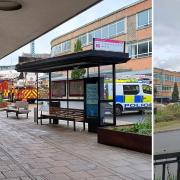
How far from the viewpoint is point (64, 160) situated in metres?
7.07

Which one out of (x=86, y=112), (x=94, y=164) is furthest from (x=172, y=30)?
(x=86, y=112)

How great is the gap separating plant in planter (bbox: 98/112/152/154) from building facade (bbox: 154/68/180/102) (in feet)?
18.3

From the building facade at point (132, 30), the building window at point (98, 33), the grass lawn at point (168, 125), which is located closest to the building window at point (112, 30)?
the building facade at point (132, 30)

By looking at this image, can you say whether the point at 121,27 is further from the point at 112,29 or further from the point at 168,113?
the point at 168,113

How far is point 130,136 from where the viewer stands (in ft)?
26.5

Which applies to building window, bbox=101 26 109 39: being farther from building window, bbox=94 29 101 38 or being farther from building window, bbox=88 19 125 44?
building window, bbox=94 29 101 38

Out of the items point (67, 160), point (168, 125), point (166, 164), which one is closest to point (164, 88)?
point (168, 125)

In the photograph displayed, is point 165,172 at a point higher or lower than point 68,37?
lower

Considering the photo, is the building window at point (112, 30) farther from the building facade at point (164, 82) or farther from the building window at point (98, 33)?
the building facade at point (164, 82)

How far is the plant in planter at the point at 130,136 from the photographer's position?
7.69 metres

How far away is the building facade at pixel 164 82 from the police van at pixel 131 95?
19829 millimetres

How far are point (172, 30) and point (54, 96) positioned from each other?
13224mm

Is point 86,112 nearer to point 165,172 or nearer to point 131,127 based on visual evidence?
point 131,127

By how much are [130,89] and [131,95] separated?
36cm
